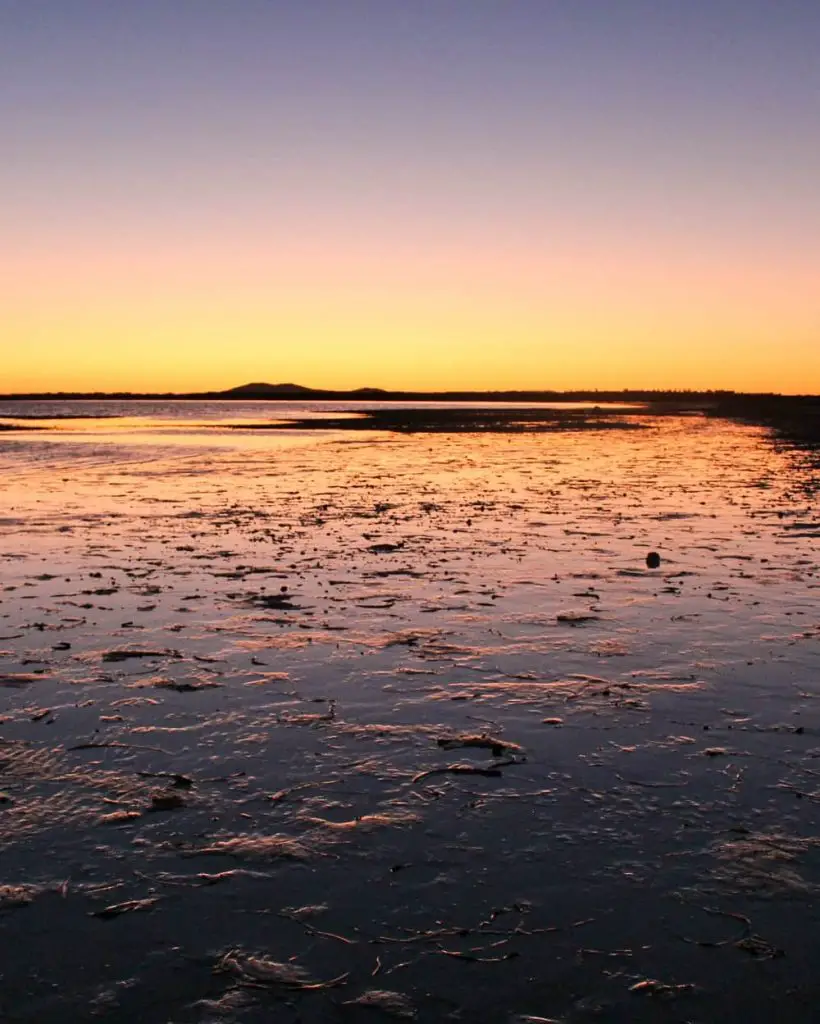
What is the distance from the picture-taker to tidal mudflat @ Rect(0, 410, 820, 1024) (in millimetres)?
5383

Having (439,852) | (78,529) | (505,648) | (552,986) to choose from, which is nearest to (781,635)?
(505,648)

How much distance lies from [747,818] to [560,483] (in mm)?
28883

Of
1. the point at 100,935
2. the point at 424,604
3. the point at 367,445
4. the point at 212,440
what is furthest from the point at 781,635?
the point at 212,440

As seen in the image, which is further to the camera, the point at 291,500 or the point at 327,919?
the point at 291,500

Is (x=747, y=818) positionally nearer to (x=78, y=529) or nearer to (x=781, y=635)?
(x=781, y=635)

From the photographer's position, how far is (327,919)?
19.5 ft

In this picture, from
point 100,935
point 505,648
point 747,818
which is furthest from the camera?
point 505,648

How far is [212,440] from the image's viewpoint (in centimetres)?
7262

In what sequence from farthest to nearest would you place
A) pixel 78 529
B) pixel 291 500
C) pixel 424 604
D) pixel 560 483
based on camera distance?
1. pixel 560 483
2. pixel 291 500
3. pixel 78 529
4. pixel 424 604

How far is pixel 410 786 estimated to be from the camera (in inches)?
316

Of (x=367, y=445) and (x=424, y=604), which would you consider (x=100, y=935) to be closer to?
Result: (x=424, y=604)

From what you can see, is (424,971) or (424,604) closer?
(424,971)

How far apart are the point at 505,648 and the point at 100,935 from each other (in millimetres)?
7566

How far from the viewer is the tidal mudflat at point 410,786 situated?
212 inches
